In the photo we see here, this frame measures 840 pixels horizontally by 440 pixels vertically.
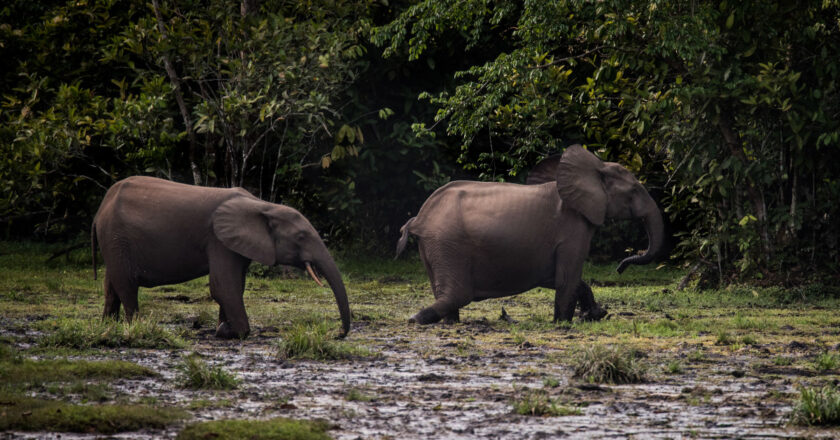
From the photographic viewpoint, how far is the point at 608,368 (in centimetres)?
864

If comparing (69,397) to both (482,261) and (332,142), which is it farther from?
(332,142)

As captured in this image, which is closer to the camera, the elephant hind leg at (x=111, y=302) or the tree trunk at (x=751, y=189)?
the elephant hind leg at (x=111, y=302)

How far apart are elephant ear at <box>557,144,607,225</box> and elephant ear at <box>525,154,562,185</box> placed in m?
0.77

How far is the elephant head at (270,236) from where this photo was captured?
11.6 metres

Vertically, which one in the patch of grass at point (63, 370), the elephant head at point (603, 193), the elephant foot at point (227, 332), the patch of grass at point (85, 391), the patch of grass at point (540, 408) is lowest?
the elephant foot at point (227, 332)

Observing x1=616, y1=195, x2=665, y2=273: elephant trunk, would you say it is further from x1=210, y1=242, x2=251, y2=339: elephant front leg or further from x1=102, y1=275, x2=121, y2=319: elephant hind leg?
x1=102, y1=275, x2=121, y2=319: elephant hind leg

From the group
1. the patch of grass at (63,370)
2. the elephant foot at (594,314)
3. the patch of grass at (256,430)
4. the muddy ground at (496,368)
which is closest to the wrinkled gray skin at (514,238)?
the elephant foot at (594,314)

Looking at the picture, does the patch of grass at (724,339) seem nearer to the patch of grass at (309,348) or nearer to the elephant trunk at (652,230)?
the elephant trunk at (652,230)

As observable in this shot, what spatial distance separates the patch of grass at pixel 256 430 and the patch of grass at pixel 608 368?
8.88 feet

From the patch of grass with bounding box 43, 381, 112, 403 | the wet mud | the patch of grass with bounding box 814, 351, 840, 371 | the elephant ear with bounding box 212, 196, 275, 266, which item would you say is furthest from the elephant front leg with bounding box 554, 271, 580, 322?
the patch of grass with bounding box 43, 381, 112, 403

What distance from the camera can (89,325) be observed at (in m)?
11.2

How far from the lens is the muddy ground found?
7.06 m

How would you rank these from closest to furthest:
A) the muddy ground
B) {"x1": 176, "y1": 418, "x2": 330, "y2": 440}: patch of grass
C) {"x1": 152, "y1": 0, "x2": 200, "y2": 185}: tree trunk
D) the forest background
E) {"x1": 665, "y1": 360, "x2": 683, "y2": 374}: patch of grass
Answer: {"x1": 176, "y1": 418, "x2": 330, "y2": 440}: patch of grass → the muddy ground → {"x1": 665, "y1": 360, "x2": 683, "y2": 374}: patch of grass → the forest background → {"x1": 152, "y1": 0, "x2": 200, "y2": 185}: tree trunk

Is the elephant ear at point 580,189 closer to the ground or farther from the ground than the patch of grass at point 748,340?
farther from the ground
